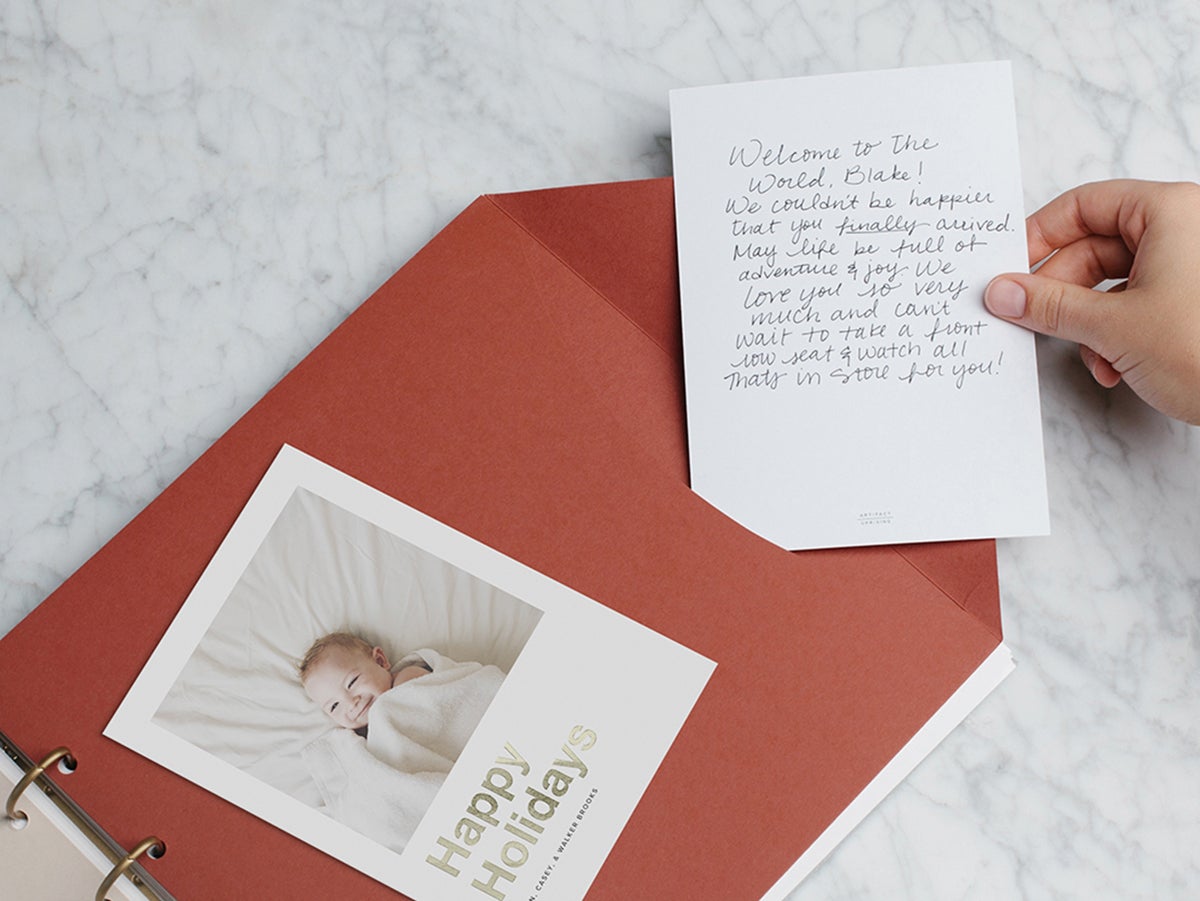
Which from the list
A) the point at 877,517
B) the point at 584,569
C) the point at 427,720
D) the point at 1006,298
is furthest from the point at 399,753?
the point at 1006,298

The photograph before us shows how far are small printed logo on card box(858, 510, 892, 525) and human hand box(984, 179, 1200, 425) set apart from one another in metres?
0.15

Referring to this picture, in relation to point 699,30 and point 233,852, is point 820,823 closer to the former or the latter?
point 233,852

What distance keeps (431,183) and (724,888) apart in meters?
0.51

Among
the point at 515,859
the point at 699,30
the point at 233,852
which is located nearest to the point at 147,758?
the point at 233,852

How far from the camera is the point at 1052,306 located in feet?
2.10

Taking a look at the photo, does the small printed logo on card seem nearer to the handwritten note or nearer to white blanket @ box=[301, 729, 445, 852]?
the handwritten note

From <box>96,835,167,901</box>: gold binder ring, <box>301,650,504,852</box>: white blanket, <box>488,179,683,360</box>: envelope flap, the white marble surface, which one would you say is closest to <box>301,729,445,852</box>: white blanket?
<box>301,650,504,852</box>: white blanket

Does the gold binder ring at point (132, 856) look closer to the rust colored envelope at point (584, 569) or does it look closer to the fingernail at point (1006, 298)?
the rust colored envelope at point (584, 569)

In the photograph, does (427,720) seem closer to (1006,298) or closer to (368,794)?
(368,794)

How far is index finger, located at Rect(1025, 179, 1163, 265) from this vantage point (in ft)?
2.13

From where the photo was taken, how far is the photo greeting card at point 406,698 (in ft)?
2.13

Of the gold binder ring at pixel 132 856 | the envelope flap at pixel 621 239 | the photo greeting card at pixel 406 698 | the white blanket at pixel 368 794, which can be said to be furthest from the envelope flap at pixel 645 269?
the gold binder ring at pixel 132 856

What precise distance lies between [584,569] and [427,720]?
14 cm

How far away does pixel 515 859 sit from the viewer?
65cm
